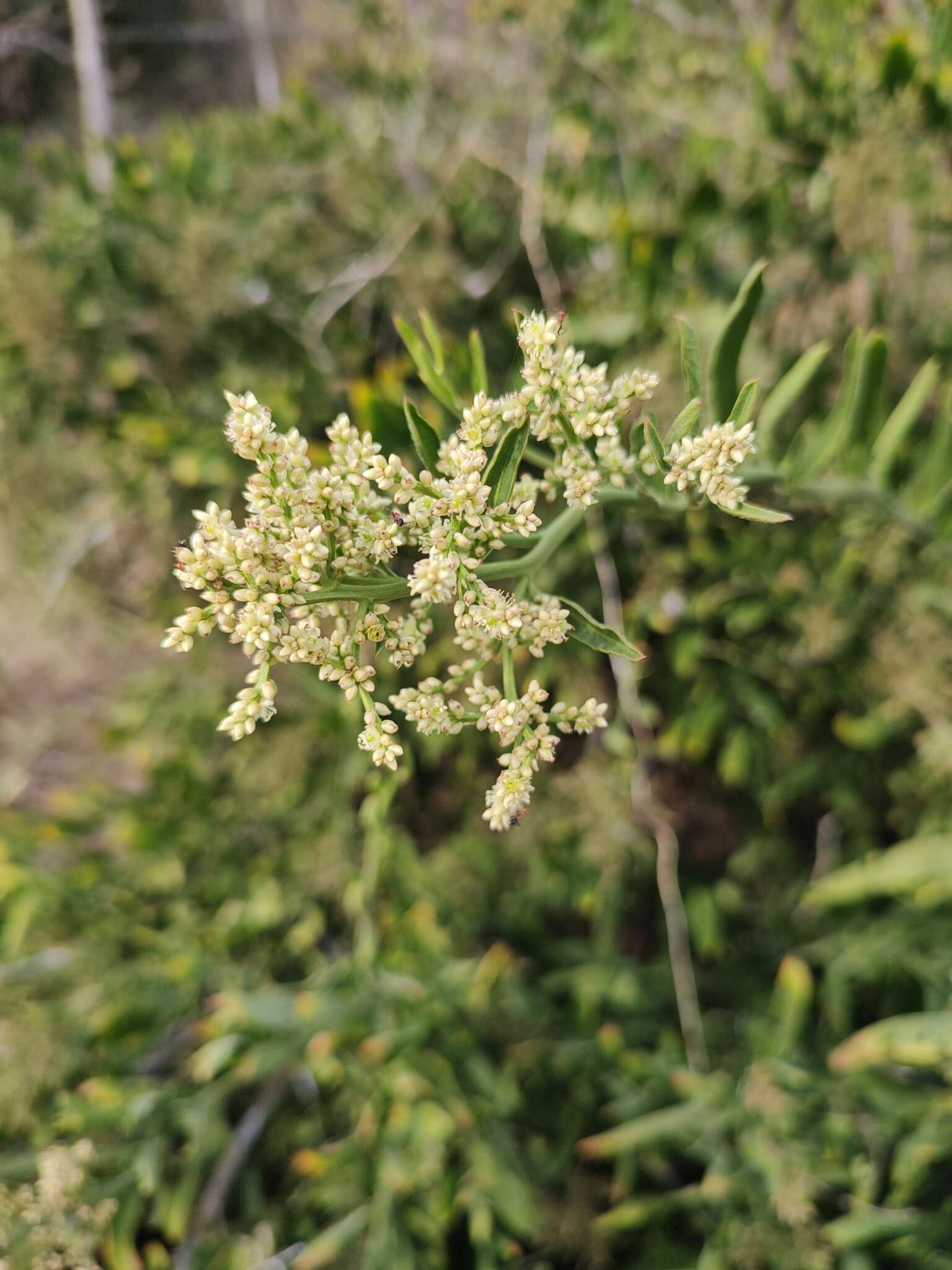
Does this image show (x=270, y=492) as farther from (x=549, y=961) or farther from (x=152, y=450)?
(x=549, y=961)

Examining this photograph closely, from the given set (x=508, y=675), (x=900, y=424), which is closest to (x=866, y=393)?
(x=900, y=424)

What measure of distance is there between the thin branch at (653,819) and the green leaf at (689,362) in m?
0.92

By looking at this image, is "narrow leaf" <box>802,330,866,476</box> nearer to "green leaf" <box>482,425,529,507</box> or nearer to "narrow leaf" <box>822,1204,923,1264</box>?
"green leaf" <box>482,425,529,507</box>

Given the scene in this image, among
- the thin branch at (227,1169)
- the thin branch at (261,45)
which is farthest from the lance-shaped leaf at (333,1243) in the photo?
the thin branch at (261,45)

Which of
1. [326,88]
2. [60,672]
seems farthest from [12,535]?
[326,88]

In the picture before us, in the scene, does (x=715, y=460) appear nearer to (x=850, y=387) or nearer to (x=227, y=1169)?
(x=850, y=387)

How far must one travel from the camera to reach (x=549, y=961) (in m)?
2.12

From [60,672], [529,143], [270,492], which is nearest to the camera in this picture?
[270,492]

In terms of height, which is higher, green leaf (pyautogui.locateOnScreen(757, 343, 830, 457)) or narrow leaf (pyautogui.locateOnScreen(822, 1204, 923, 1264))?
green leaf (pyautogui.locateOnScreen(757, 343, 830, 457))

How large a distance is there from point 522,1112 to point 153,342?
2.01m

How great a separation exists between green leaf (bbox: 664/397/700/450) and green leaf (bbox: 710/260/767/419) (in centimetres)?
29

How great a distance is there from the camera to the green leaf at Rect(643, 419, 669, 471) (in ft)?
2.22

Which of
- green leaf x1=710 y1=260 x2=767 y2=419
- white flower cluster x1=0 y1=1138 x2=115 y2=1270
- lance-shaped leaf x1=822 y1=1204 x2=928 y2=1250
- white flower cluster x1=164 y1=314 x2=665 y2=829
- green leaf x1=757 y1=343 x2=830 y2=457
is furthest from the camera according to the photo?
lance-shaped leaf x1=822 y1=1204 x2=928 y2=1250

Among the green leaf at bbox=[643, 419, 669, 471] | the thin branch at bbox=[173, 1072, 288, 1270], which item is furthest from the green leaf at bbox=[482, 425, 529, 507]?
the thin branch at bbox=[173, 1072, 288, 1270]
